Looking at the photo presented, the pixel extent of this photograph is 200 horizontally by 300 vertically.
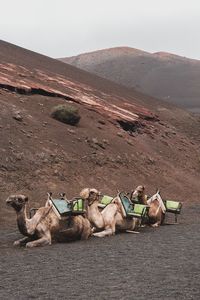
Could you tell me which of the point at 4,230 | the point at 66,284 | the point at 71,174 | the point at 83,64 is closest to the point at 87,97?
the point at 71,174

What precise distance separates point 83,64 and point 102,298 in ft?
536

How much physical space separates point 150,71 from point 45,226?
141m

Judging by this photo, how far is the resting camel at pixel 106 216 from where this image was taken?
14.4 meters

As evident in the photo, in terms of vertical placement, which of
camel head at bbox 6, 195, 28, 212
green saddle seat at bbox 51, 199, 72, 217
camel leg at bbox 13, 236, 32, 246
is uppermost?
camel head at bbox 6, 195, 28, 212

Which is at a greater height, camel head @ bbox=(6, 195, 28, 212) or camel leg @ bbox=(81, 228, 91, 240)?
camel head @ bbox=(6, 195, 28, 212)

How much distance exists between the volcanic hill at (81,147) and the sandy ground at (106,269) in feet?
19.1

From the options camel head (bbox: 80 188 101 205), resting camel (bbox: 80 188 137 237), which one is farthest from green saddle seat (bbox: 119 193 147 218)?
camel head (bbox: 80 188 101 205)

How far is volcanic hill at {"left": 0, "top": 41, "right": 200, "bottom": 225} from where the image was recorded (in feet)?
79.2

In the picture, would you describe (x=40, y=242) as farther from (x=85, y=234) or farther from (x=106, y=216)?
(x=106, y=216)

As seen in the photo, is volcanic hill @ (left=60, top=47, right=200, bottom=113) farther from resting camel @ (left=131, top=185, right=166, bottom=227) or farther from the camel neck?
the camel neck

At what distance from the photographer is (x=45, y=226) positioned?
12.8 metres

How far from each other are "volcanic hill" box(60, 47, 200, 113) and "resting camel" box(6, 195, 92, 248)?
93.0 metres

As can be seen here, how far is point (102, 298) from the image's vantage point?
775cm

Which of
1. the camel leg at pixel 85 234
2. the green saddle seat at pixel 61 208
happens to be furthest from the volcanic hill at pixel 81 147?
the green saddle seat at pixel 61 208
